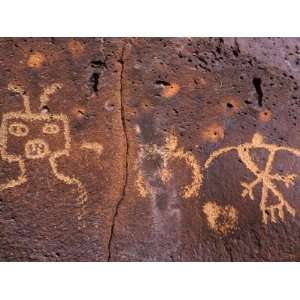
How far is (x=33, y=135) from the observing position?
1.48 m

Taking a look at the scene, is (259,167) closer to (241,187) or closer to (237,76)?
(241,187)

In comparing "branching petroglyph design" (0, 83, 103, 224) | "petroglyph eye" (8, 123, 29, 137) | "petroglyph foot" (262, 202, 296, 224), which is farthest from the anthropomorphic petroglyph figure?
"petroglyph eye" (8, 123, 29, 137)

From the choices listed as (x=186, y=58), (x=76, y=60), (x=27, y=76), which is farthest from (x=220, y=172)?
(x=27, y=76)

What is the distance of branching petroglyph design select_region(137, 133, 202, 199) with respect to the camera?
1.48 meters

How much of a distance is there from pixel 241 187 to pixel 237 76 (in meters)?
0.41

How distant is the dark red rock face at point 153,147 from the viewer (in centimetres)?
146

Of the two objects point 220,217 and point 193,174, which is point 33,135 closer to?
point 193,174

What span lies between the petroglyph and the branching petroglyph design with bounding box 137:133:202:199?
2.9 inches

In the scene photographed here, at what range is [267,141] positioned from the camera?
1503mm

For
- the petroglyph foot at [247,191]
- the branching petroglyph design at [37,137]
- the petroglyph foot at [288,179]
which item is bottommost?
the petroglyph foot at [247,191]

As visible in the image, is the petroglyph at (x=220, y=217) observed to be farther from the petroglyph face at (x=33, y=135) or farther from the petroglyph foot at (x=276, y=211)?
the petroglyph face at (x=33, y=135)

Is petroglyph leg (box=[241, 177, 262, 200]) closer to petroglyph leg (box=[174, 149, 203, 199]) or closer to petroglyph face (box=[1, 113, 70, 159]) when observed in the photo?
petroglyph leg (box=[174, 149, 203, 199])

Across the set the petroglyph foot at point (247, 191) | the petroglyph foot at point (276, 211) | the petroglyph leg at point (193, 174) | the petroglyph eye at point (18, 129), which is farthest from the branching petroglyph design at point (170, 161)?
the petroglyph eye at point (18, 129)

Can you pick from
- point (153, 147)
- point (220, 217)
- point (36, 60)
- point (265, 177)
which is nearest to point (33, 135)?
point (36, 60)
